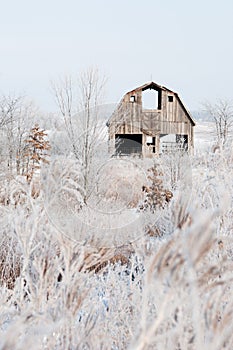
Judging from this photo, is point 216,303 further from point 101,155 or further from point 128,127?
point 128,127

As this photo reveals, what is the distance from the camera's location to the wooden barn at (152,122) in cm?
2012

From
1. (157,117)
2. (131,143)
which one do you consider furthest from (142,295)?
(157,117)

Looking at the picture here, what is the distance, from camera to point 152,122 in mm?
21594

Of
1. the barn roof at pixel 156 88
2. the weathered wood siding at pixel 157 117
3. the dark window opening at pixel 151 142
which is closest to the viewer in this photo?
the barn roof at pixel 156 88

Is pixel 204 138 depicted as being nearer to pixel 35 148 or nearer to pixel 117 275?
pixel 35 148

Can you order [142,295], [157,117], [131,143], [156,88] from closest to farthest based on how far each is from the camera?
1. [142,295]
2. [131,143]
3. [157,117]
4. [156,88]

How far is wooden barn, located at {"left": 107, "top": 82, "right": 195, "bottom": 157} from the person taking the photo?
20.1 m

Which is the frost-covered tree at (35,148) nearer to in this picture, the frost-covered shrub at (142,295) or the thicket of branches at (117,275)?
the thicket of branches at (117,275)

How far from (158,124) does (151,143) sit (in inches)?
47.5

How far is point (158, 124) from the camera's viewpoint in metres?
21.7

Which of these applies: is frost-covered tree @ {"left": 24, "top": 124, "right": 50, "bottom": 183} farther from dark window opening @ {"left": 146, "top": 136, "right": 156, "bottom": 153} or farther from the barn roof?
dark window opening @ {"left": 146, "top": 136, "right": 156, "bottom": 153}

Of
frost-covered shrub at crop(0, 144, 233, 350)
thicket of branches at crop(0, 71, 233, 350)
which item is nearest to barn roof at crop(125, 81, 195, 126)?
thicket of branches at crop(0, 71, 233, 350)

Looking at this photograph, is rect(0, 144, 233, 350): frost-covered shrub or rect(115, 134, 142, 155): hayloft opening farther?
rect(115, 134, 142, 155): hayloft opening

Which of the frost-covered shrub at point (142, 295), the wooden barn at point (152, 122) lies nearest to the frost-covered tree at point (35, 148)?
the wooden barn at point (152, 122)
